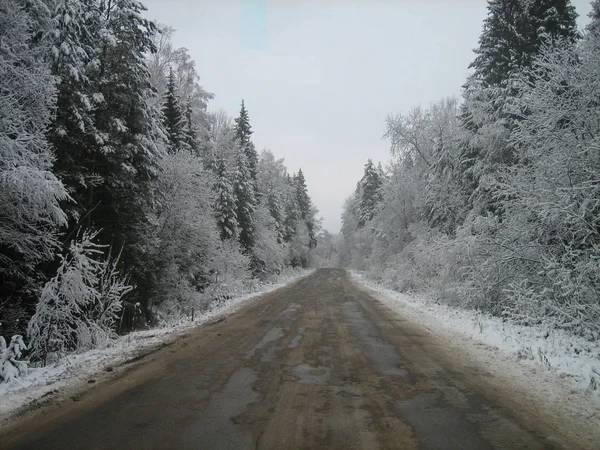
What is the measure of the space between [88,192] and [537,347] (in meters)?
12.5

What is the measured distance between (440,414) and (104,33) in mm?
13179

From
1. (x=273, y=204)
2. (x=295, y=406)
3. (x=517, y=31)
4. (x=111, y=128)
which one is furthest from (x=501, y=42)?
(x=273, y=204)

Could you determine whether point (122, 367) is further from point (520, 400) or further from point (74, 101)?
point (74, 101)

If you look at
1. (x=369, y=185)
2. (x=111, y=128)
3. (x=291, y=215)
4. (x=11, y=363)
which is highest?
(x=369, y=185)

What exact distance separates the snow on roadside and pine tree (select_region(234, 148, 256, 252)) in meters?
19.7

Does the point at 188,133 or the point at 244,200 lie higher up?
the point at 188,133

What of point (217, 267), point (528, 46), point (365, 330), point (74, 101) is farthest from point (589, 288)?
point (217, 267)

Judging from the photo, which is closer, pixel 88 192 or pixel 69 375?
pixel 69 375

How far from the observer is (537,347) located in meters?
7.50

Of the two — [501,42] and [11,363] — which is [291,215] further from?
[11,363]

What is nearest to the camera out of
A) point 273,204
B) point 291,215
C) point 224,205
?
point 224,205

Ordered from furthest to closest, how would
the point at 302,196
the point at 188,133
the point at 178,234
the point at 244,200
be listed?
the point at 302,196 → the point at 244,200 → the point at 188,133 → the point at 178,234

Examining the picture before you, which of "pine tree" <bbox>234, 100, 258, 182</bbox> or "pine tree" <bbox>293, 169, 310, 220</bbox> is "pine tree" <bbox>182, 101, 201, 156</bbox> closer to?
"pine tree" <bbox>234, 100, 258, 182</bbox>

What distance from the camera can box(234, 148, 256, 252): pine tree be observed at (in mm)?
29203
